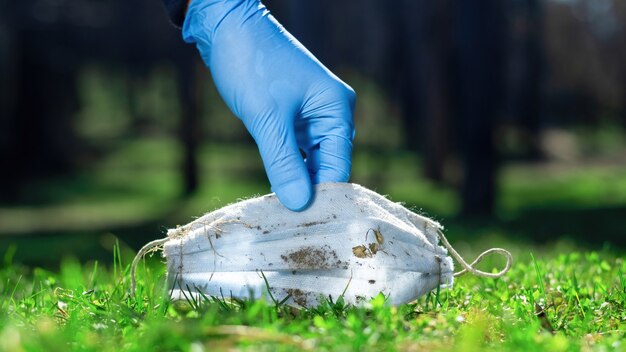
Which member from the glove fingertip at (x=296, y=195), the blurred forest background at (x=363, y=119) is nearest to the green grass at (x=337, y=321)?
the glove fingertip at (x=296, y=195)

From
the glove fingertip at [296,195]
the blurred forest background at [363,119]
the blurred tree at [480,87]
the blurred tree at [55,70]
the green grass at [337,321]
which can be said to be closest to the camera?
the green grass at [337,321]

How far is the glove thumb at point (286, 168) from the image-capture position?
3.06 m

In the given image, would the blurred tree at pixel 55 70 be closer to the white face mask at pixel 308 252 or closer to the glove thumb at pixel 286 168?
the glove thumb at pixel 286 168

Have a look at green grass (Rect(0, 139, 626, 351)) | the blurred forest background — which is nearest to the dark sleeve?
green grass (Rect(0, 139, 626, 351))

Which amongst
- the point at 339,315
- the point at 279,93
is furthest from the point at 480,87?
the point at 339,315

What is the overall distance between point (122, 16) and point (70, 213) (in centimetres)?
956

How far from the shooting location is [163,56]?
101 ft

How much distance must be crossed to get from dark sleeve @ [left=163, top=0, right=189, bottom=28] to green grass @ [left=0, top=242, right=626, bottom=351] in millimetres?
1178

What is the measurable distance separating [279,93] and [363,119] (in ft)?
82.7

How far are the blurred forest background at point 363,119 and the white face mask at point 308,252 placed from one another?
267 inches

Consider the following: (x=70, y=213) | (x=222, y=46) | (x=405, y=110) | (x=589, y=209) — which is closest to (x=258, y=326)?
(x=222, y=46)

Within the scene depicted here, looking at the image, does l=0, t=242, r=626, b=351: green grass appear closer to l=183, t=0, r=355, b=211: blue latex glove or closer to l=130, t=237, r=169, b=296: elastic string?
l=130, t=237, r=169, b=296: elastic string

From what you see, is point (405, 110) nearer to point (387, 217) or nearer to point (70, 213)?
point (70, 213)

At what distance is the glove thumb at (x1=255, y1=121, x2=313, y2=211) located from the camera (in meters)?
3.06
